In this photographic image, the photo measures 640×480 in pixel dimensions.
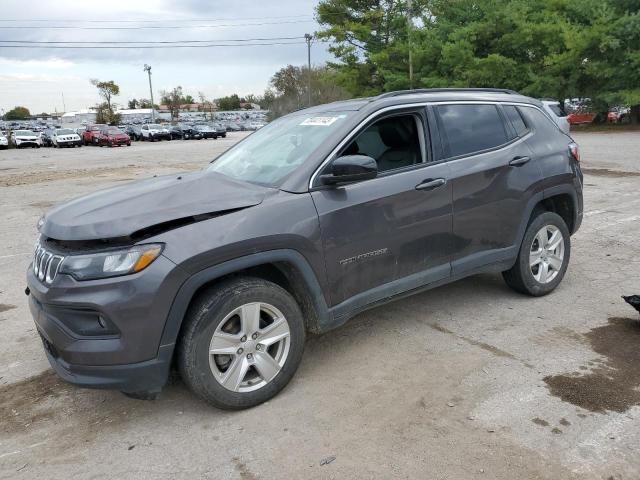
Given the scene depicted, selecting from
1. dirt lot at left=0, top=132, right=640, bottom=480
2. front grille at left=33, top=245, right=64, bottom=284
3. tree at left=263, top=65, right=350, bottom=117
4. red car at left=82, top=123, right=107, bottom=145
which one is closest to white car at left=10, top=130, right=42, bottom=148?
red car at left=82, top=123, right=107, bottom=145

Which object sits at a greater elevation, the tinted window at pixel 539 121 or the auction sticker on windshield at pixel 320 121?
the auction sticker on windshield at pixel 320 121

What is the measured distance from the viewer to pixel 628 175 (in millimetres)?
12797

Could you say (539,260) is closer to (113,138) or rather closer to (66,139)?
(113,138)

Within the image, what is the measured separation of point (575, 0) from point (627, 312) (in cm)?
3261

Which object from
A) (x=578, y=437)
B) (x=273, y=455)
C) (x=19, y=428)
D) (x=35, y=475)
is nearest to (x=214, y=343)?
(x=273, y=455)

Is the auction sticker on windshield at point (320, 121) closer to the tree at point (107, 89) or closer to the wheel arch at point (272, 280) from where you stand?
the wheel arch at point (272, 280)

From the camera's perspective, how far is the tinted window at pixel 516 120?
463 cm

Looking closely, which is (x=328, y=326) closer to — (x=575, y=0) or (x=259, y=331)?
(x=259, y=331)

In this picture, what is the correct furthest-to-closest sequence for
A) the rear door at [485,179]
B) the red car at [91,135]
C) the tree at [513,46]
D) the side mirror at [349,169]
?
the red car at [91,135], the tree at [513,46], the rear door at [485,179], the side mirror at [349,169]

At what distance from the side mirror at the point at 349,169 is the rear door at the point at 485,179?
92cm

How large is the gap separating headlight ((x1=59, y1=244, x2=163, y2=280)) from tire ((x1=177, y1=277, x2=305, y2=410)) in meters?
0.40

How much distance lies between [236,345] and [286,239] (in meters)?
0.68

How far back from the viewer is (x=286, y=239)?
3.21m

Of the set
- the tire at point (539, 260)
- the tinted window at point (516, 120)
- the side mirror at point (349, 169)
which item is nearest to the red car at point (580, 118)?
the tire at point (539, 260)
